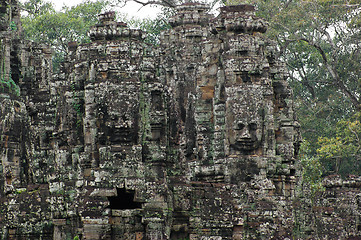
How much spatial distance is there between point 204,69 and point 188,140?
171cm

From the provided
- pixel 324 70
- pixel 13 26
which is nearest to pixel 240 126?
pixel 13 26

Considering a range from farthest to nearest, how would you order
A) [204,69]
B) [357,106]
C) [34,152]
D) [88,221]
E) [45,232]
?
[357,106] < [34,152] < [204,69] < [45,232] < [88,221]

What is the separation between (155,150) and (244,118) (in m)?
2.61

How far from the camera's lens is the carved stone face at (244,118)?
56.1 feet

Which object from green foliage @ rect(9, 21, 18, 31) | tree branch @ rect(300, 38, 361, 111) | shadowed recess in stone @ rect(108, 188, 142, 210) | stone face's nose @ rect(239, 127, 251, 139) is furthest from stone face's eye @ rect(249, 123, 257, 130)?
tree branch @ rect(300, 38, 361, 111)

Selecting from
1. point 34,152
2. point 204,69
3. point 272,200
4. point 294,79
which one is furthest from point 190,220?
point 294,79

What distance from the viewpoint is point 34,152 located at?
63.4ft

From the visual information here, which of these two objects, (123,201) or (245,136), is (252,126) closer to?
(245,136)

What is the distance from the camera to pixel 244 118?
17.1m

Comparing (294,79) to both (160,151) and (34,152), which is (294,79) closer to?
(34,152)

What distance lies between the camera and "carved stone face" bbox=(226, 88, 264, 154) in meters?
17.1

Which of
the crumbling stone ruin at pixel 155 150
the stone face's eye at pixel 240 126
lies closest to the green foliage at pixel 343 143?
the crumbling stone ruin at pixel 155 150

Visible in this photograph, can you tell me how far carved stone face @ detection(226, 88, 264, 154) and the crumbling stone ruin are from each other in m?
0.03

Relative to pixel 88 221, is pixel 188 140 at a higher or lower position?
higher
